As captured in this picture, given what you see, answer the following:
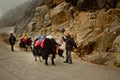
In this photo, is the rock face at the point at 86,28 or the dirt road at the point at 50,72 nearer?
the dirt road at the point at 50,72

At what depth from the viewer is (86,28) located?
27.3 meters

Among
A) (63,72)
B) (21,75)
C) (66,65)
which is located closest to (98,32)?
(66,65)

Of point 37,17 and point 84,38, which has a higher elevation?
point 37,17

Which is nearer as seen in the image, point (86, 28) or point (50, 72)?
Answer: point (50, 72)

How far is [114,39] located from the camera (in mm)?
24469

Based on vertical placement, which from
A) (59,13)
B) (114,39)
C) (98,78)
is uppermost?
(59,13)

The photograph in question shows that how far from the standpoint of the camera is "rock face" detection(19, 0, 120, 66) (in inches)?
939

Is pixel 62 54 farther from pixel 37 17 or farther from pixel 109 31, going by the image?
pixel 37 17

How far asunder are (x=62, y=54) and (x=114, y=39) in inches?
150

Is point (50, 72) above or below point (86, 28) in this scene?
below

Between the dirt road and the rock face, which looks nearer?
the dirt road

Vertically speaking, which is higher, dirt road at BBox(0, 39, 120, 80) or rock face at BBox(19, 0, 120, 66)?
rock face at BBox(19, 0, 120, 66)

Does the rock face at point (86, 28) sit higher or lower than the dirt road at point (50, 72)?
higher

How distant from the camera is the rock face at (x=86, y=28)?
23859mm
